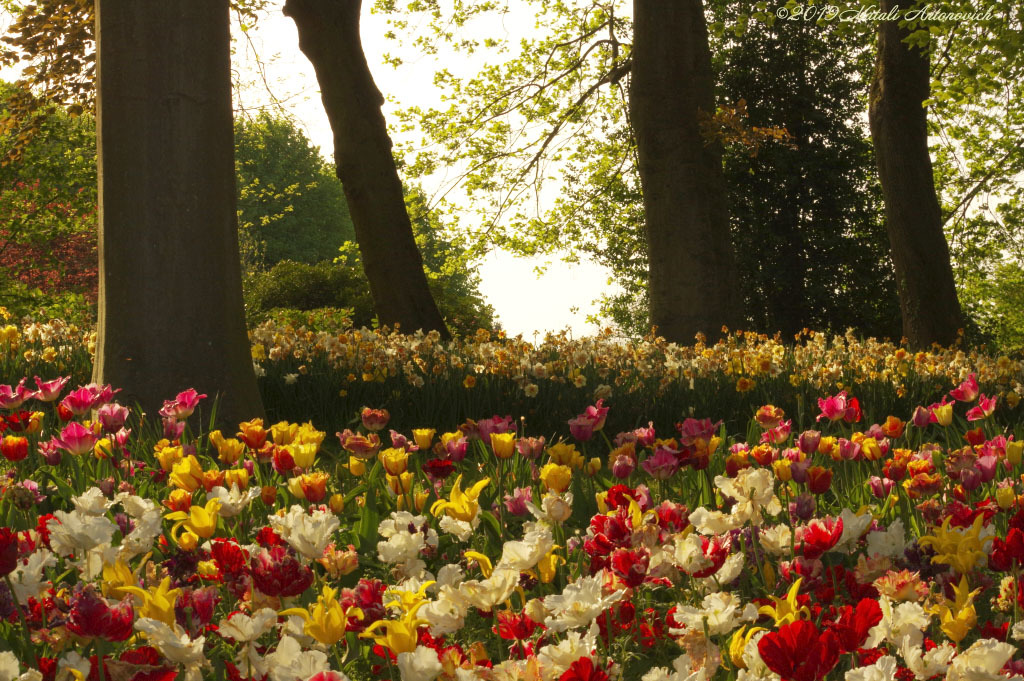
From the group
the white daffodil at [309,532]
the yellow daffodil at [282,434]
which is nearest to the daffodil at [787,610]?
the white daffodil at [309,532]

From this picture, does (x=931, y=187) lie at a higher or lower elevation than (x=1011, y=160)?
lower

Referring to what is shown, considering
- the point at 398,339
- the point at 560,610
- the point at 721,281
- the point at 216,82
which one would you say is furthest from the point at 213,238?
the point at 721,281

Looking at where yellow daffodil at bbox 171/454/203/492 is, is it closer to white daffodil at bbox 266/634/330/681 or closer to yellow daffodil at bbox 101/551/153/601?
yellow daffodil at bbox 101/551/153/601

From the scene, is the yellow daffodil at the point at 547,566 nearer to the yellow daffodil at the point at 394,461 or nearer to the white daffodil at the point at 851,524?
the white daffodil at the point at 851,524

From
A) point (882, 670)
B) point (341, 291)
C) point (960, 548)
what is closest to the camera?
point (882, 670)

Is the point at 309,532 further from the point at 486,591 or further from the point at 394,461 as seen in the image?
the point at 394,461

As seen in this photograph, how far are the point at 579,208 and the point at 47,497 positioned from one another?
66.4 ft

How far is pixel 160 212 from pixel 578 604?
431cm

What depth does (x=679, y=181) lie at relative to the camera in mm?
11781

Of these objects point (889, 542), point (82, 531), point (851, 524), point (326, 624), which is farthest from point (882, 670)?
point (82, 531)

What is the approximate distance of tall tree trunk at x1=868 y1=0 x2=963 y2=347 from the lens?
12.6 metres

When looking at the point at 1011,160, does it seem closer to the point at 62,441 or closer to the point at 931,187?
the point at 931,187

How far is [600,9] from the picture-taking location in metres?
18.3

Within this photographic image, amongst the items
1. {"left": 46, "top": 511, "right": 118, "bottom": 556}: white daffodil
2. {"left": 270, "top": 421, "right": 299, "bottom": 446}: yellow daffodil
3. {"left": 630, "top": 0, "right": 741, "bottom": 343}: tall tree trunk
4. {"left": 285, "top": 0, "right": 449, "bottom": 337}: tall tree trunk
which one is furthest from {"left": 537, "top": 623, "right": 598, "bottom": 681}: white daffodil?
{"left": 630, "top": 0, "right": 741, "bottom": 343}: tall tree trunk
